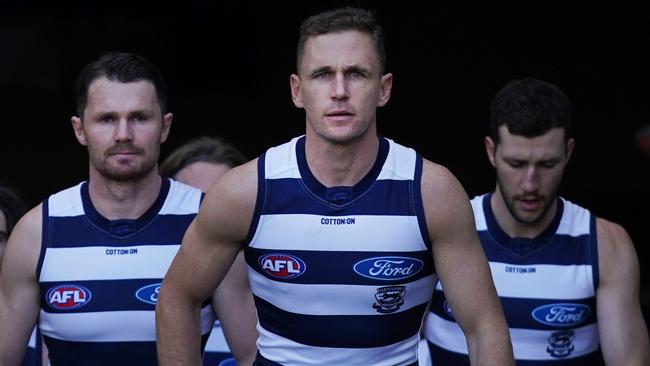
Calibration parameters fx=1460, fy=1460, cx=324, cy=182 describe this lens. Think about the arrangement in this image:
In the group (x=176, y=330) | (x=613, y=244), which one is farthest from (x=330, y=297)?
(x=613, y=244)

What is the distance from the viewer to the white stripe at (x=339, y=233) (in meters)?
4.23

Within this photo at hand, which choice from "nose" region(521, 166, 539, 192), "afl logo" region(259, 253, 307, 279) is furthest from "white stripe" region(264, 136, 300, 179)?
"nose" region(521, 166, 539, 192)

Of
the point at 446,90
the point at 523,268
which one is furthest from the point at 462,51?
the point at 523,268

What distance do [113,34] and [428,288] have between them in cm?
562

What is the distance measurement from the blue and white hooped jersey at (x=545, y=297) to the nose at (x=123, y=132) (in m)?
1.38

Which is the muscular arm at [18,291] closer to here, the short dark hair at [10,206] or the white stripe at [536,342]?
the short dark hair at [10,206]

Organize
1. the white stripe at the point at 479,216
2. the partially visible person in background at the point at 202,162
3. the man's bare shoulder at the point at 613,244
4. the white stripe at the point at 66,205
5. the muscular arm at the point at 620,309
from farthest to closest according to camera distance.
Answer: the partially visible person in background at the point at 202,162
the white stripe at the point at 479,216
the man's bare shoulder at the point at 613,244
the muscular arm at the point at 620,309
the white stripe at the point at 66,205

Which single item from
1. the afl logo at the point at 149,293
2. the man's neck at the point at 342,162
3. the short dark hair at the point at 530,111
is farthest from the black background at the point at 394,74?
the man's neck at the point at 342,162

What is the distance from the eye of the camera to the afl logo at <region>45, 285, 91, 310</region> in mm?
4781

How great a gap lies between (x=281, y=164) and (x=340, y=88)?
32cm

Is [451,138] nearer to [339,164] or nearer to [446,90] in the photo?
[446,90]

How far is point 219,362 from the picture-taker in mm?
5570

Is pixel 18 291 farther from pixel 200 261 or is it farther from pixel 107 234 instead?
pixel 200 261

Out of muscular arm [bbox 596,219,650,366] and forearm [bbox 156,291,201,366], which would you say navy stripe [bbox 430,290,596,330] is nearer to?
muscular arm [bbox 596,219,650,366]
